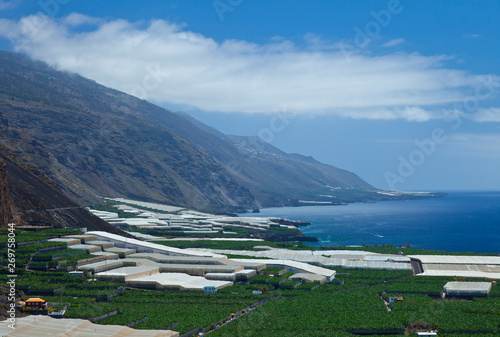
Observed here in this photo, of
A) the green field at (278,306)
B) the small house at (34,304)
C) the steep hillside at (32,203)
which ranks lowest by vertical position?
the green field at (278,306)

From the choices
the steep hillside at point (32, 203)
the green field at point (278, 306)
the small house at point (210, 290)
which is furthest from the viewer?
the steep hillside at point (32, 203)

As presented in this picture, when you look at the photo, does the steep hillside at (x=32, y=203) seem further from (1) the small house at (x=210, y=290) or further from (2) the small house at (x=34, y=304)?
(1) the small house at (x=210, y=290)

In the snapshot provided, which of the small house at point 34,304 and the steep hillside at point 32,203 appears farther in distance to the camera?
the steep hillside at point 32,203

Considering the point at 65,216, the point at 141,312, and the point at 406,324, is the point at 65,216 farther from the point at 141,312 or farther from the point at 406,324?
the point at 406,324

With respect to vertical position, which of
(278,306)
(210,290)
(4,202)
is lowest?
(278,306)

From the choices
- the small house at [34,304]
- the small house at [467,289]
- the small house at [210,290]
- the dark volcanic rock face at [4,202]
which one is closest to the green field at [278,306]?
the small house at [210,290]

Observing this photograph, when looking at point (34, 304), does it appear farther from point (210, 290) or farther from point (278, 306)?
point (278, 306)

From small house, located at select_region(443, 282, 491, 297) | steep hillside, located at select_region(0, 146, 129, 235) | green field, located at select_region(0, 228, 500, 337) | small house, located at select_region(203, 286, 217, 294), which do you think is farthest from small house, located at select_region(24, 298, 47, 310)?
small house, located at select_region(443, 282, 491, 297)

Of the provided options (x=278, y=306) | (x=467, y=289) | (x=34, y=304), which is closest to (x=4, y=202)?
(x=34, y=304)

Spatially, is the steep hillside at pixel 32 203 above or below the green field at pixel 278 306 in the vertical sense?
above
